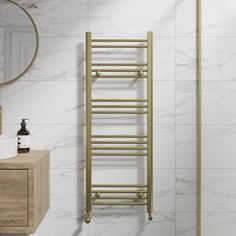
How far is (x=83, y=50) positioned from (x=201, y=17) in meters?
0.68

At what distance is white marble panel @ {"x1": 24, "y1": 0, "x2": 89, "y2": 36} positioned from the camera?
6.72ft

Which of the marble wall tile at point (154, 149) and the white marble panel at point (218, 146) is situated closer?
the white marble panel at point (218, 146)

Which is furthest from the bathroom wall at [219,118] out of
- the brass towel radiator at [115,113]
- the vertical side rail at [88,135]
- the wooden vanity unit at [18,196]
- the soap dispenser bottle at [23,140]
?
the soap dispenser bottle at [23,140]

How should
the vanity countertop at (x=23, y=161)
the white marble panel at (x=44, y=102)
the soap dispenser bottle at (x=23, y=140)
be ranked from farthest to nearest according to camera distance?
the white marble panel at (x=44, y=102), the soap dispenser bottle at (x=23, y=140), the vanity countertop at (x=23, y=161)

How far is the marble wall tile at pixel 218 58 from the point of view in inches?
52.4

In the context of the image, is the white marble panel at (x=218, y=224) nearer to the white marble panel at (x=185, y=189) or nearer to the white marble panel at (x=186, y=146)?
the white marble panel at (x=185, y=189)

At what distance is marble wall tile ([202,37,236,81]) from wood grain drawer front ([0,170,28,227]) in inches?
40.3

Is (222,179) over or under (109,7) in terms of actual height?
under

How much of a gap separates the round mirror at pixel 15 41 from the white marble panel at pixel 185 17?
0.83 m

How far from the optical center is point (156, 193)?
2084mm

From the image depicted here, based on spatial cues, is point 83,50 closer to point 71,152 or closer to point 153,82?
point 153,82

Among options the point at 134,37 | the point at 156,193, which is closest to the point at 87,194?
the point at 156,193

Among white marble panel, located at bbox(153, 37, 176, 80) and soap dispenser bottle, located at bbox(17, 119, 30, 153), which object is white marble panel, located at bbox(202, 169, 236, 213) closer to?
white marble panel, located at bbox(153, 37, 176, 80)

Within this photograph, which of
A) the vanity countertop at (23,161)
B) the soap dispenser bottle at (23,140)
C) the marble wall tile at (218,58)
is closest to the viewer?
the marble wall tile at (218,58)
